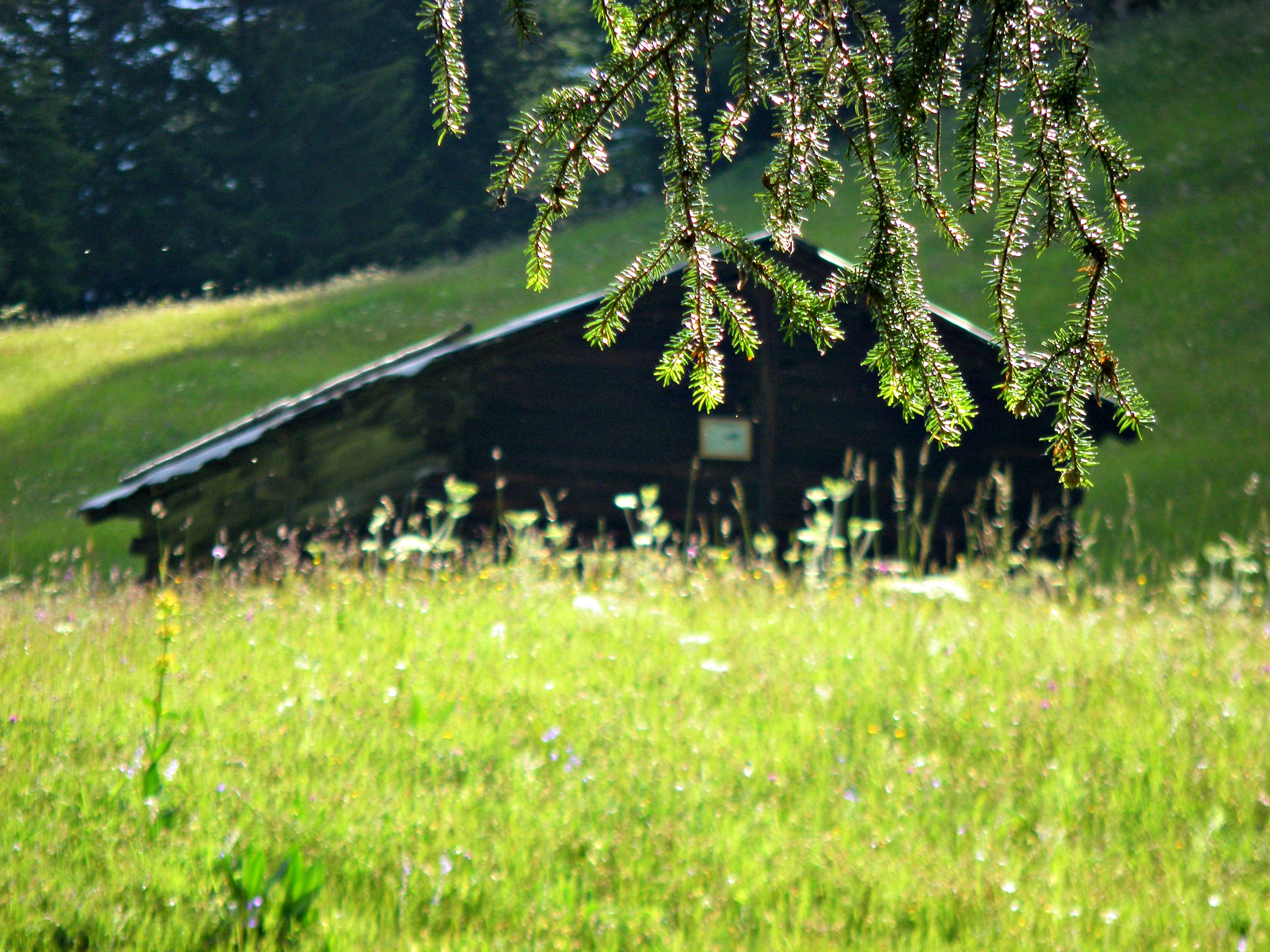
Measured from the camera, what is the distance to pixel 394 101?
34.8 meters

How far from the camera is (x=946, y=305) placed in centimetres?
2308

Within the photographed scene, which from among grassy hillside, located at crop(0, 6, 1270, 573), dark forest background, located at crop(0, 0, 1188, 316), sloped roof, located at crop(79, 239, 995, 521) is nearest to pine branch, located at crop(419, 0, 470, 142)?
sloped roof, located at crop(79, 239, 995, 521)

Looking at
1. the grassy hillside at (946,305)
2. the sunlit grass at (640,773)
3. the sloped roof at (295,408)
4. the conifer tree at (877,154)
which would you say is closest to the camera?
the conifer tree at (877,154)

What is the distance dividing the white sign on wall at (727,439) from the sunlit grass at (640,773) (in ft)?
14.0

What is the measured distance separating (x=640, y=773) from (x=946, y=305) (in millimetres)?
20740

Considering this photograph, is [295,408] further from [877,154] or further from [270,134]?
[270,134]

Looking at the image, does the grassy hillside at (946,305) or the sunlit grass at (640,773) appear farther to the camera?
the grassy hillside at (946,305)

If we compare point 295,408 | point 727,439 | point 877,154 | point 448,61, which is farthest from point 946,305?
point 448,61

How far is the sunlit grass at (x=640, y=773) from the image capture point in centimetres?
358

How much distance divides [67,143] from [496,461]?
26413 millimetres

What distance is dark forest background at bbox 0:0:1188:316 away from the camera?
3161 centimetres

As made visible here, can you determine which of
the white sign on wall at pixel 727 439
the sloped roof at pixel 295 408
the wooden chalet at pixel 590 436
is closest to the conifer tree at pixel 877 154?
the sloped roof at pixel 295 408

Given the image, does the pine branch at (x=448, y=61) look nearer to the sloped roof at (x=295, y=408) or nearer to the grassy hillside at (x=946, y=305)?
the sloped roof at (x=295, y=408)

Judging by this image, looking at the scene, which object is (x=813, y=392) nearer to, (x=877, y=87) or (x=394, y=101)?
(x=877, y=87)
